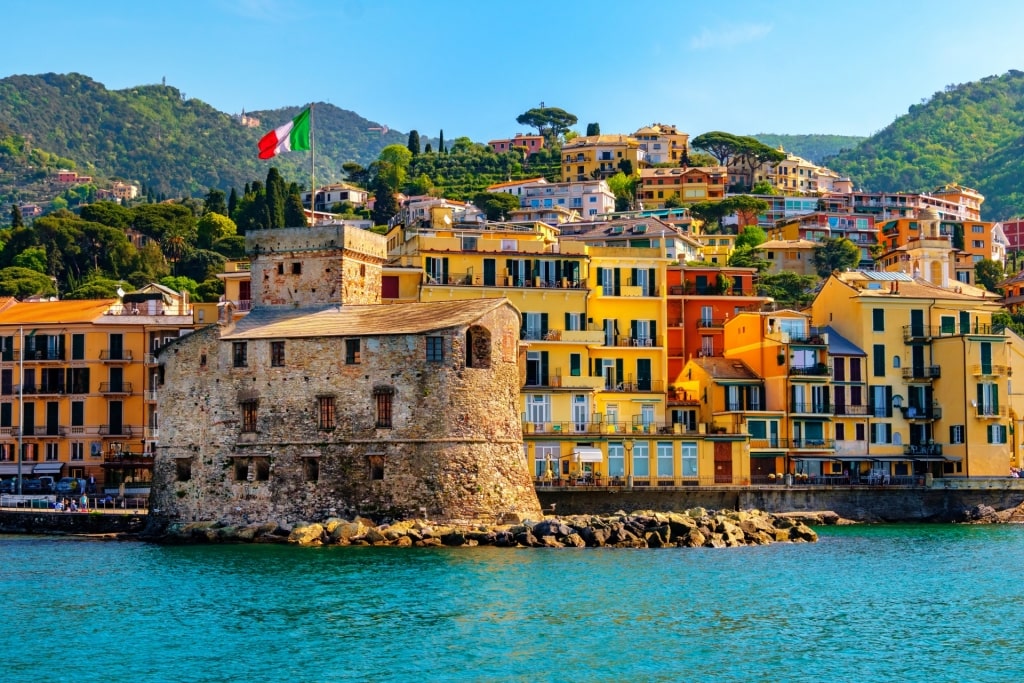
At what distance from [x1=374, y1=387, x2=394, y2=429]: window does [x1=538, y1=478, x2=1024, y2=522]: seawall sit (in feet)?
25.7

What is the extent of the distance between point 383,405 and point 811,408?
804 inches

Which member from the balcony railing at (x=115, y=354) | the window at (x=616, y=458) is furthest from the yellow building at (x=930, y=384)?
the balcony railing at (x=115, y=354)

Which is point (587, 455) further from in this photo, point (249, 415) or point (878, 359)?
point (878, 359)

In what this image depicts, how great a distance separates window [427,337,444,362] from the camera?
1797 inches

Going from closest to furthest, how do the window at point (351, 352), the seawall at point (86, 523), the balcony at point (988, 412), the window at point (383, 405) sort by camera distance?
the window at point (383, 405), the window at point (351, 352), the seawall at point (86, 523), the balcony at point (988, 412)

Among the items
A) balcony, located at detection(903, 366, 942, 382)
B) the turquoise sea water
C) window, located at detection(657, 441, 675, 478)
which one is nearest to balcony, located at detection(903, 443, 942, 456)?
balcony, located at detection(903, 366, 942, 382)

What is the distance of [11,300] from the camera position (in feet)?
222

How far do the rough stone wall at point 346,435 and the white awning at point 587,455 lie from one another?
252 inches

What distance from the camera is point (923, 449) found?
6084 centimetres

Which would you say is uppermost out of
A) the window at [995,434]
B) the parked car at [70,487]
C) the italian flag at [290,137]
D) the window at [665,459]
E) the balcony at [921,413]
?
the italian flag at [290,137]

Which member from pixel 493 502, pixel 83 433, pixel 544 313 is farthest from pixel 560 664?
pixel 83 433

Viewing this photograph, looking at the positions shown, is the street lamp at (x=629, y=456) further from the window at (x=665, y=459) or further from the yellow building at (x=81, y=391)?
the yellow building at (x=81, y=391)

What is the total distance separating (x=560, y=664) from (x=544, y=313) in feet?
101

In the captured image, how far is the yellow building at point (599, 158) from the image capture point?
141375 mm
